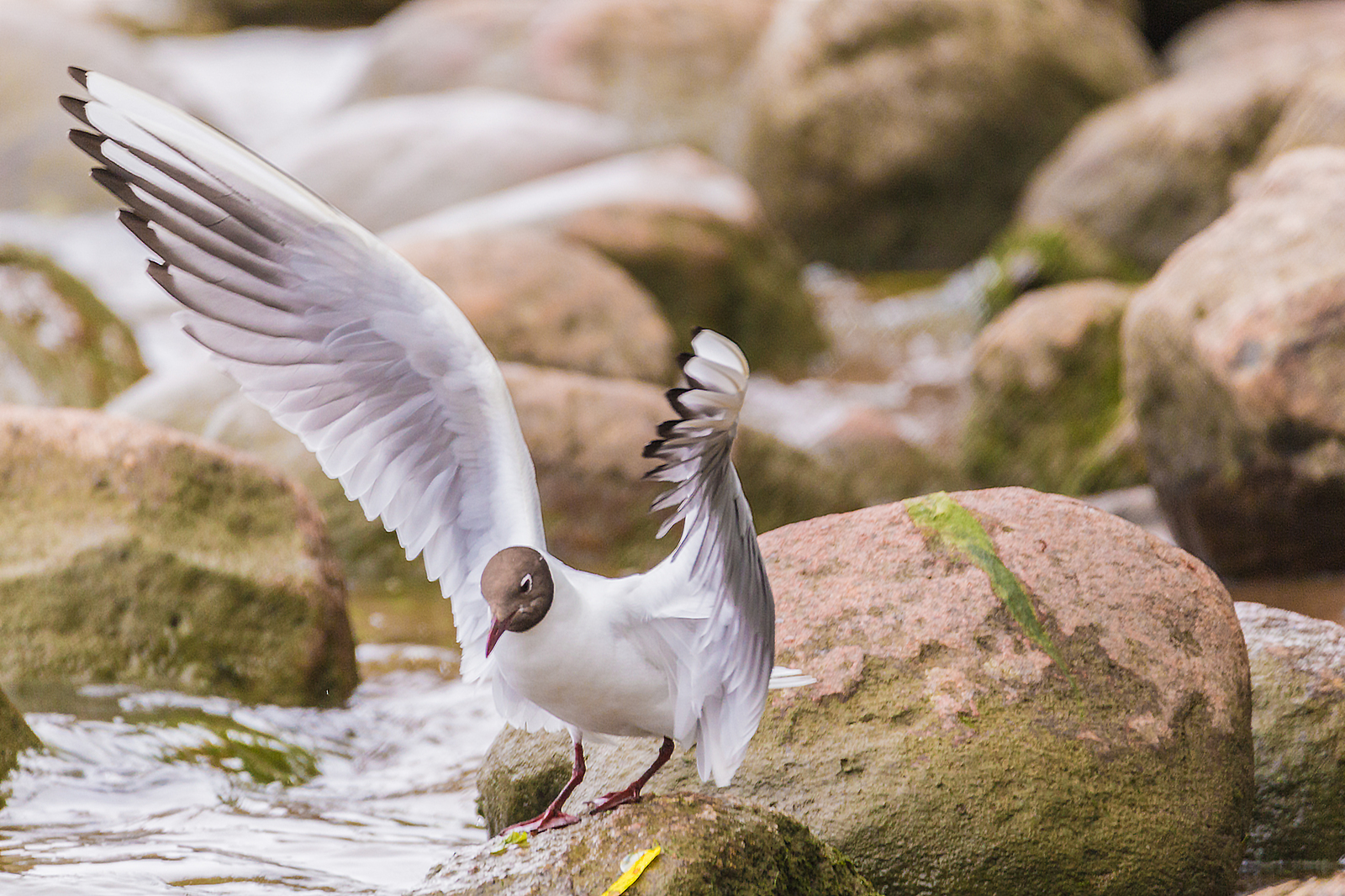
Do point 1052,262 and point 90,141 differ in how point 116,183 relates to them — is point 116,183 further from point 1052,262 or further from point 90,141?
point 1052,262

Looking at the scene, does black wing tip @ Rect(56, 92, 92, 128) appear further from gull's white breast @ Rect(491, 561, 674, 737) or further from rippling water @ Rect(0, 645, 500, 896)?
rippling water @ Rect(0, 645, 500, 896)

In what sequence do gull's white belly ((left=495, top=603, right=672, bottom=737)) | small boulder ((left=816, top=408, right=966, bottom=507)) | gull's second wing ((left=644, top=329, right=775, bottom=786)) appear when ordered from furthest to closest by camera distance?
small boulder ((left=816, top=408, right=966, bottom=507)), gull's white belly ((left=495, top=603, right=672, bottom=737)), gull's second wing ((left=644, top=329, right=775, bottom=786))

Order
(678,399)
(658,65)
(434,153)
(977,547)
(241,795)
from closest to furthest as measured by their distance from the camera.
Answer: (678,399)
(977,547)
(241,795)
(434,153)
(658,65)

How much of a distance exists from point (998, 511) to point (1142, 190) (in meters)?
8.25

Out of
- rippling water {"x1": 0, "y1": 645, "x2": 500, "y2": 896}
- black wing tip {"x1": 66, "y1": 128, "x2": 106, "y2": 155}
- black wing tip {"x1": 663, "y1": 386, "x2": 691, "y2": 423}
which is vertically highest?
black wing tip {"x1": 66, "y1": 128, "x2": 106, "y2": 155}

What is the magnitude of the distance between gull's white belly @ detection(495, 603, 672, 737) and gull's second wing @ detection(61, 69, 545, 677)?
0.85 ft

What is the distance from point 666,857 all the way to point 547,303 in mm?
6188

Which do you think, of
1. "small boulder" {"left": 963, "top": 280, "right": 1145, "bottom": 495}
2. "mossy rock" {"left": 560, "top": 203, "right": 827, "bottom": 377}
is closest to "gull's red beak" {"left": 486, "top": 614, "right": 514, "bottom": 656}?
"small boulder" {"left": 963, "top": 280, "right": 1145, "bottom": 495}

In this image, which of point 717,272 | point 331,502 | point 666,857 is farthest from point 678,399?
point 717,272

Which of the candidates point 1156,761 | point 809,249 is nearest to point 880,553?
point 1156,761

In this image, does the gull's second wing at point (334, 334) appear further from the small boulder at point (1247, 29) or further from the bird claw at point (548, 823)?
the small boulder at point (1247, 29)

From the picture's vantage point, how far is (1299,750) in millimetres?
4094

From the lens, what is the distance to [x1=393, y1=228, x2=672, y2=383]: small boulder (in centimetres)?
856

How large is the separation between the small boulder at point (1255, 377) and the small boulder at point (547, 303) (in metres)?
3.45
